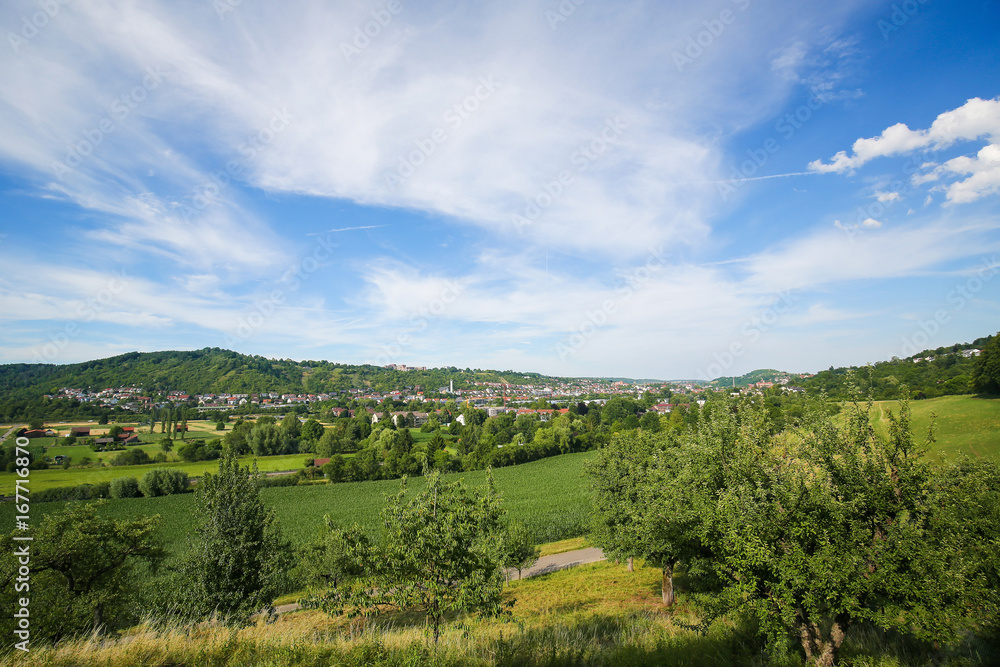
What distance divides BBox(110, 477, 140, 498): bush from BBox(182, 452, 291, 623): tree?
57.6 meters

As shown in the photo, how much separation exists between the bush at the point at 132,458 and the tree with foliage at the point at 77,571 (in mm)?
61797

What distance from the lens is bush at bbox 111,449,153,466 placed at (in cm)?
6042

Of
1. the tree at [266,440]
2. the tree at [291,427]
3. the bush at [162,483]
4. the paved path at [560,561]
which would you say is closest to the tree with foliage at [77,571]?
the paved path at [560,561]

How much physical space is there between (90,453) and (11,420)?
1297 inches

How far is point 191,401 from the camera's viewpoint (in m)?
112

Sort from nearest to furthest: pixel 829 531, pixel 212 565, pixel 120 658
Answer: pixel 120 658, pixel 829 531, pixel 212 565

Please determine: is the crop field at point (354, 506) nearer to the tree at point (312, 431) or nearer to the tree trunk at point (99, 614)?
the tree trunk at point (99, 614)

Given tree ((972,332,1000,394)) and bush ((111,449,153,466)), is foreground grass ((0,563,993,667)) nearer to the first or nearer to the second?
tree ((972,332,1000,394))

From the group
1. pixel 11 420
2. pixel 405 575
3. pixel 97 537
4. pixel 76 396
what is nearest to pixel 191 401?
pixel 76 396

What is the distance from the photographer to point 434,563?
1066 centimetres

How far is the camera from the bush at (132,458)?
6042cm

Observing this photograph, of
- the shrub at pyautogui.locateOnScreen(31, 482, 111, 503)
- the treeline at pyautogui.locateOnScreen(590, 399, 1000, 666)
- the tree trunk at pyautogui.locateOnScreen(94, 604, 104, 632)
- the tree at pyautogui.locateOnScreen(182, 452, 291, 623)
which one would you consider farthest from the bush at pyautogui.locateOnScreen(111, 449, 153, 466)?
the treeline at pyautogui.locateOnScreen(590, 399, 1000, 666)

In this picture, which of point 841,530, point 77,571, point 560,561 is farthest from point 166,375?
point 841,530

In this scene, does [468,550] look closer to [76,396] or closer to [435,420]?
[76,396]
